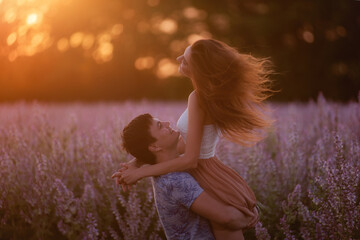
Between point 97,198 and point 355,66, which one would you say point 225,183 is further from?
point 355,66

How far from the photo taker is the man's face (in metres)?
2.14

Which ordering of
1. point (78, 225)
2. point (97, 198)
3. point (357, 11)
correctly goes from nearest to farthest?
point (78, 225) < point (97, 198) < point (357, 11)

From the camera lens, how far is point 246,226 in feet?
6.82

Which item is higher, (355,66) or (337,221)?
(355,66)

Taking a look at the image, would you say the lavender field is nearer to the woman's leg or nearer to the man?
the woman's leg

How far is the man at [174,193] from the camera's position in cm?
198

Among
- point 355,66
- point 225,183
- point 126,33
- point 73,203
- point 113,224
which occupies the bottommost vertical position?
point 113,224

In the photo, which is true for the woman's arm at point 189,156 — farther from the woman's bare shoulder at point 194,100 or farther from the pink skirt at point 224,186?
the pink skirt at point 224,186

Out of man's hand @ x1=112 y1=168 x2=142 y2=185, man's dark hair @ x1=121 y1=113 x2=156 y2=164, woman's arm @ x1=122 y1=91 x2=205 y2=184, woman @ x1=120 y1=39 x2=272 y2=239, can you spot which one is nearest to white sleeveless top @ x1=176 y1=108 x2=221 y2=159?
woman @ x1=120 y1=39 x2=272 y2=239

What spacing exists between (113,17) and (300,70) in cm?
933

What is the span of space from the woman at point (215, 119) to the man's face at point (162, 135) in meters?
0.10

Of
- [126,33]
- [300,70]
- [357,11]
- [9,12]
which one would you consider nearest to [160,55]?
[126,33]

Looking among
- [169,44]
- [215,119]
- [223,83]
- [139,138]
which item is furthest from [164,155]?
[169,44]

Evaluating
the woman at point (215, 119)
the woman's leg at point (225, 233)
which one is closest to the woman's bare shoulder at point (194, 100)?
the woman at point (215, 119)
